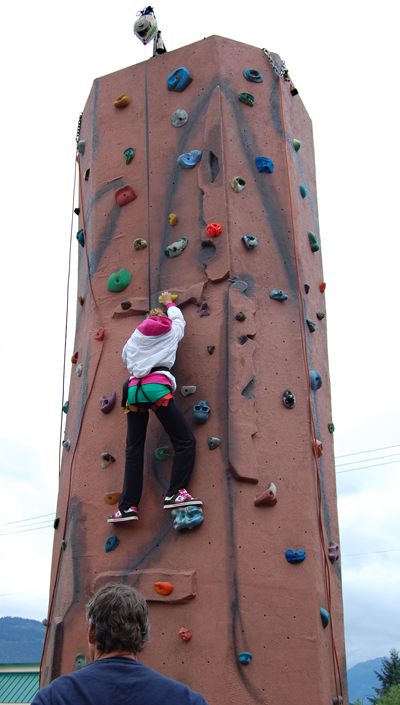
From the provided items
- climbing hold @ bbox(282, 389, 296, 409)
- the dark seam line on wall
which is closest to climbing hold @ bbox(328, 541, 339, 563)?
the dark seam line on wall

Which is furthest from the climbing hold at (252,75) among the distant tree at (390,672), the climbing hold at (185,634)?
the distant tree at (390,672)

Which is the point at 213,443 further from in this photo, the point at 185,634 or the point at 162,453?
the point at 185,634

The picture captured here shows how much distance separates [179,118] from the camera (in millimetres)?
6691

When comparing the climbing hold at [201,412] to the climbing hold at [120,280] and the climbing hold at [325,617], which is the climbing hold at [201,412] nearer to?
the climbing hold at [120,280]

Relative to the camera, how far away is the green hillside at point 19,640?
310 feet

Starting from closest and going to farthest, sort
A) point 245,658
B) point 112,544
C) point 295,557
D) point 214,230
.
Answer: point 245,658 < point 295,557 < point 112,544 < point 214,230

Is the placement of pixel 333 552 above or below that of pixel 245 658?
above

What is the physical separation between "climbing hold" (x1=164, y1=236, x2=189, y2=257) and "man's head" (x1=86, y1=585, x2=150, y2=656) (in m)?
4.23

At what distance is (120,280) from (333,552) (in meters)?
2.99

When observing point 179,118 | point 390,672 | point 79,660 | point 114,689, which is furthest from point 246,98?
point 390,672

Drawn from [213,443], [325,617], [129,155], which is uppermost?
[129,155]

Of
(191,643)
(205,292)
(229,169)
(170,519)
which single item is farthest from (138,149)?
(191,643)

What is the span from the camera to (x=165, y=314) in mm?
5988

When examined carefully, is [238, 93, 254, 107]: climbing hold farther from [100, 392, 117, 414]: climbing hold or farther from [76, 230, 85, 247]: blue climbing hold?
[100, 392, 117, 414]: climbing hold
